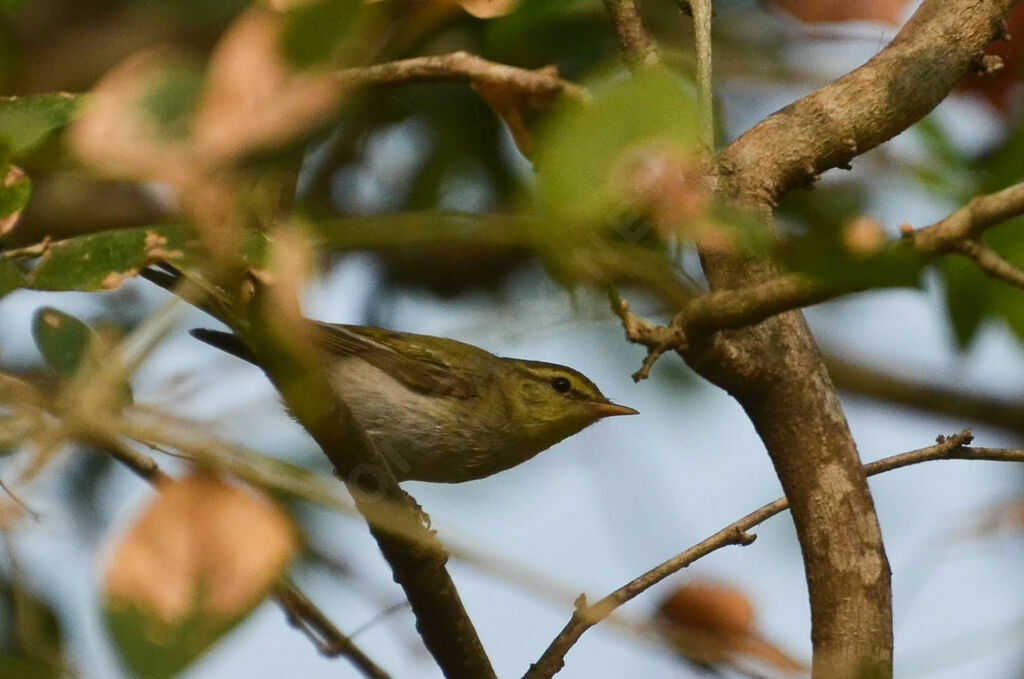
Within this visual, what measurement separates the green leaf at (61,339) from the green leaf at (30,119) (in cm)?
20

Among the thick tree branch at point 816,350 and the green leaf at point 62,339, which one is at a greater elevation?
the thick tree branch at point 816,350

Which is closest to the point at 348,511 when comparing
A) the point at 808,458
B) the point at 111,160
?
the point at 111,160

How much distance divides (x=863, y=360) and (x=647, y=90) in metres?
5.73

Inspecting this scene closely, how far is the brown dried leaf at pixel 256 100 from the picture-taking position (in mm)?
837

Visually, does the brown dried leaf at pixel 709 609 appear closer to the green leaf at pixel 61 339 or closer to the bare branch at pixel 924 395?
the green leaf at pixel 61 339

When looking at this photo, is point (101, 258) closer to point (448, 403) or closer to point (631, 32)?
point (631, 32)

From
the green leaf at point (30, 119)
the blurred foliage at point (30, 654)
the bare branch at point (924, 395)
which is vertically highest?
the bare branch at point (924, 395)

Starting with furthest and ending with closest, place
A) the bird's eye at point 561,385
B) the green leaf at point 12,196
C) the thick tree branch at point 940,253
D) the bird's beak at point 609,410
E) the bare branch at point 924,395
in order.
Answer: the bare branch at point 924,395
the bird's eye at point 561,385
the bird's beak at point 609,410
the green leaf at point 12,196
the thick tree branch at point 940,253

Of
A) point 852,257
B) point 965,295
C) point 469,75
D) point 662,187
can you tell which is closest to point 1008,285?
point 965,295

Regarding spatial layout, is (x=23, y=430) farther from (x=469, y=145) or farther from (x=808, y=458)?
(x=469, y=145)

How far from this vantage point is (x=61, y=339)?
1490mm

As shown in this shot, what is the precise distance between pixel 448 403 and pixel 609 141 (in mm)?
3855

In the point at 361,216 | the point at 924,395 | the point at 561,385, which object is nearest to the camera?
the point at 361,216

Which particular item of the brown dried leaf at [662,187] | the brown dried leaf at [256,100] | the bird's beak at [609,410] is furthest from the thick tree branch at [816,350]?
the bird's beak at [609,410]
